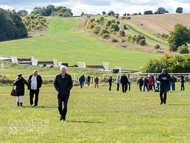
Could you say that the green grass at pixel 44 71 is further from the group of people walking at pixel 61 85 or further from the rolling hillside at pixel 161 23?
the rolling hillside at pixel 161 23

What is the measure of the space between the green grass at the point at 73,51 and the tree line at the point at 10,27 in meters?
13.3

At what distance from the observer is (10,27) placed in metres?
126

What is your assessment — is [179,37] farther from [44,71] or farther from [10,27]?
[10,27]

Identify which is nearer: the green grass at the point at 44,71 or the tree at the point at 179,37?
the green grass at the point at 44,71

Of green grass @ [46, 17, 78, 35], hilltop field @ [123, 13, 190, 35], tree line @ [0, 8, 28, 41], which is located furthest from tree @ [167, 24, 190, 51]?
green grass @ [46, 17, 78, 35]

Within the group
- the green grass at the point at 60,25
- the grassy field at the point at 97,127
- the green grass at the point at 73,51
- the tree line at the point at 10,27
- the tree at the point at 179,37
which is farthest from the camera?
the green grass at the point at 60,25

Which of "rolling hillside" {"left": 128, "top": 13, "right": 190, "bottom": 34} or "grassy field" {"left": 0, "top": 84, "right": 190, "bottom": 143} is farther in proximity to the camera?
"rolling hillside" {"left": 128, "top": 13, "right": 190, "bottom": 34}

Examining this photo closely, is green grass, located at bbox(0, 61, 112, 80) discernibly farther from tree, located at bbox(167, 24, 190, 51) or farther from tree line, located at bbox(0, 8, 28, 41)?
tree line, located at bbox(0, 8, 28, 41)

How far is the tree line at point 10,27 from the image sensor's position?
408ft

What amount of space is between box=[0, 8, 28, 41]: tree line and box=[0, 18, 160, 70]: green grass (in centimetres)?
1332

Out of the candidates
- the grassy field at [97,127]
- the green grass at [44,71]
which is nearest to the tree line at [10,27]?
the green grass at [44,71]

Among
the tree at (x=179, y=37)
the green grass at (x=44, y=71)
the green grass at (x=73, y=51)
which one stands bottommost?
the green grass at (x=44, y=71)

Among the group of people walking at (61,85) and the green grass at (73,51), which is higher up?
the green grass at (73,51)

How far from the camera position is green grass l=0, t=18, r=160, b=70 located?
259 feet
